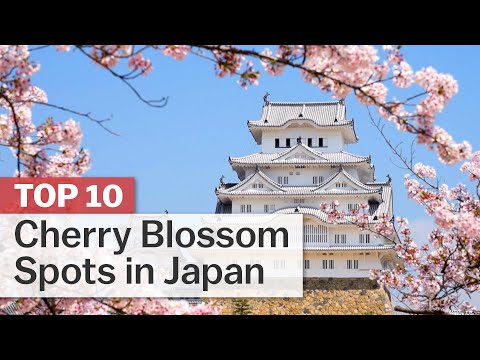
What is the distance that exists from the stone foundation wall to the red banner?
8.67 meters

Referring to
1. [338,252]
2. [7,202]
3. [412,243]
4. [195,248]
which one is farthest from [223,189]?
[7,202]

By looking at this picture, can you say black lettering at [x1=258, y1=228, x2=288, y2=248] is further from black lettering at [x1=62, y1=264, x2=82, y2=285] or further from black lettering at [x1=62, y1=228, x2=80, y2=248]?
A: black lettering at [x1=62, y1=264, x2=82, y2=285]

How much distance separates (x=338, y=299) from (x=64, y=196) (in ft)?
34.5

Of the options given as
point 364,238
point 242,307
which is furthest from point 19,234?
point 364,238

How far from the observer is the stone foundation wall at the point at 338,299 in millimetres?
13258

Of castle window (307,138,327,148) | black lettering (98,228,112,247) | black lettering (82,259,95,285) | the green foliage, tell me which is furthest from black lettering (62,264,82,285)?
castle window (307,138,327,148)

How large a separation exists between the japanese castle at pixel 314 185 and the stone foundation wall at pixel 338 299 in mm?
226

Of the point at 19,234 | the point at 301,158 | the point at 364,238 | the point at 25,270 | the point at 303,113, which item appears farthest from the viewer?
the point at 303,113

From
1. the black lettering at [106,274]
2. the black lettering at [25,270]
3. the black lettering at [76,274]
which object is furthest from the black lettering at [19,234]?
the black lettering at [106,274]

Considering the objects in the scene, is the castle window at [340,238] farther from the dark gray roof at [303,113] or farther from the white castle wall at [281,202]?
the dark gray roof at [303,113]

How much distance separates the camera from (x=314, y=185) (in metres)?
14.0

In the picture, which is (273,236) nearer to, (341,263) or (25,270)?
(341,263)
